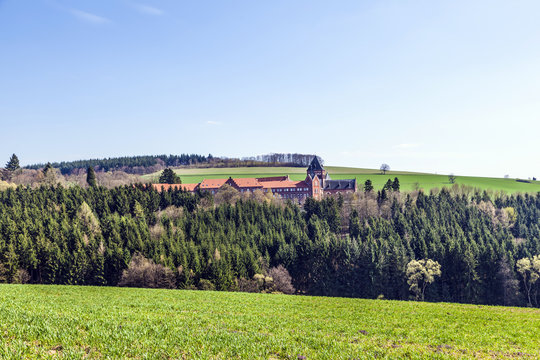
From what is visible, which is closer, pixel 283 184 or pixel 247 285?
pixel 247 285

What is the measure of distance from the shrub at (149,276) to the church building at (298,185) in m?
98.0

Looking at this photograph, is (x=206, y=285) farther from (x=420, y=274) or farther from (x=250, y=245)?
(x=420, y=274)

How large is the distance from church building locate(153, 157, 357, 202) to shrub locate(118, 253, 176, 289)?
9795cm

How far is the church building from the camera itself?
16212 centimetres

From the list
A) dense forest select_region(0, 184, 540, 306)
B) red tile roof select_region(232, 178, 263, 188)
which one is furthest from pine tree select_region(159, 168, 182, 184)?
dense forest select_region(0, 184, 540, 306)

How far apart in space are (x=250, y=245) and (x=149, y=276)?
29.0m

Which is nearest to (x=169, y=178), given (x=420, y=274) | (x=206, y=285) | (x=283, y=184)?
(x=283, y=184)

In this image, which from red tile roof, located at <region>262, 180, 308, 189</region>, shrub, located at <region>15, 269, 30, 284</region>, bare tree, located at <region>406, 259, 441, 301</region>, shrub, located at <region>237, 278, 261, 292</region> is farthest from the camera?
red tile roof, located at <region>262, 180, 308, 189</region>

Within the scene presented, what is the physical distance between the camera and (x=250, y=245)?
277 ft

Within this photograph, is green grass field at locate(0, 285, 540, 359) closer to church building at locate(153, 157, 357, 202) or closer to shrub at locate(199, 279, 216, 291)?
shrub at locate(199, 279, 216, 291)

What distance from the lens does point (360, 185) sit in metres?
172

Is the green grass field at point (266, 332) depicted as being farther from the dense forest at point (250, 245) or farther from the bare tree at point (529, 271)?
the bare tree at point (529, 271)

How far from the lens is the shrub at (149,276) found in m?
62.0

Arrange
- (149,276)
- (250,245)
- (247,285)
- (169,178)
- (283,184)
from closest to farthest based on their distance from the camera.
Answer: (149,276)
(247,285)
(250,245)
(169,178)
(283,184)
